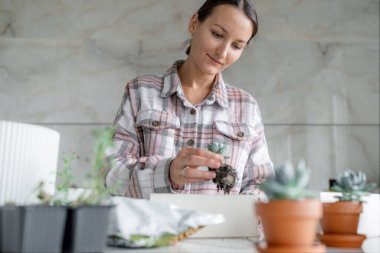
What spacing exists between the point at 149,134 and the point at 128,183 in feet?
0.58

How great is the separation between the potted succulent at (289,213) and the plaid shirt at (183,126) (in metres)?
0.55

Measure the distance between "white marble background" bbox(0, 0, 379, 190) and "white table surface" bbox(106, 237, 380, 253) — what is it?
1206 millimetres

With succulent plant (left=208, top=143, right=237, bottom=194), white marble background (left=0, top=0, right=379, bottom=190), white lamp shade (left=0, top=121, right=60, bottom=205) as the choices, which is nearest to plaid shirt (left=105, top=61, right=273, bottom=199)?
succulent plant (left=208, top=143, right=237, bottom=194)

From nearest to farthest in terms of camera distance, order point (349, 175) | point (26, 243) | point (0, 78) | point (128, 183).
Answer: point (26, 243), point (349, 175), point (128, 183), point (0, 78)

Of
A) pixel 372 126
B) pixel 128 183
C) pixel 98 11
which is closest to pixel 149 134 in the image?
pixel 128 183

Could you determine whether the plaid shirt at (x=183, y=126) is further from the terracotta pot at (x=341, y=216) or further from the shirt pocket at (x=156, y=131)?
the terracotta pot at (x=341, y=216)

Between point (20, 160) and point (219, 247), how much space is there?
26cm

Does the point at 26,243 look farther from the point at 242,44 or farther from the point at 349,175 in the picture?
the point at 242,44

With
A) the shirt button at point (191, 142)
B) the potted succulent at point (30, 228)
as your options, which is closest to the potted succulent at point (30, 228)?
the potted succulent at point (30, 228)

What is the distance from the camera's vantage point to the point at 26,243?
1.36 feet

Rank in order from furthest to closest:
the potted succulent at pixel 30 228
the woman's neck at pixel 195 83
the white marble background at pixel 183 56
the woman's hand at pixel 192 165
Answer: the white marble background at pixel 183 56
the woman's neck at pixel 195 83
the woman's hand at pixel 192 165
the potted succulent at pixel 30 228

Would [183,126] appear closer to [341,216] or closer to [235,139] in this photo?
[235,139]

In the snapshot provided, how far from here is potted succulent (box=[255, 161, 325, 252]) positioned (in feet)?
1.40

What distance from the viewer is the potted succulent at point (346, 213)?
574 millimetres
